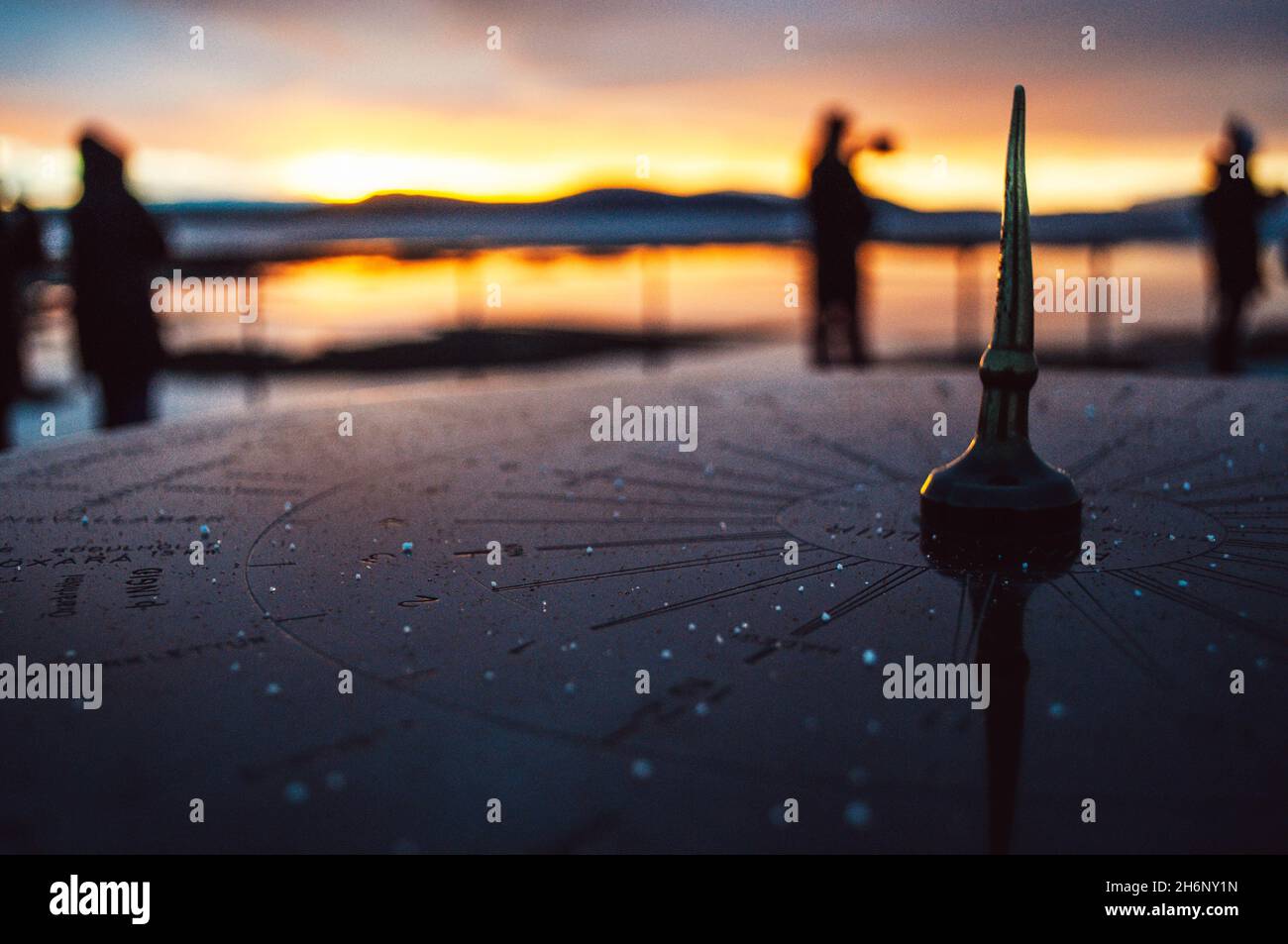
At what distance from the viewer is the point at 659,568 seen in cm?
198

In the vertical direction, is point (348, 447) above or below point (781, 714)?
above

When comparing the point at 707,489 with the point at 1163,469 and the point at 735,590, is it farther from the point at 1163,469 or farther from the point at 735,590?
the point at 1163,469

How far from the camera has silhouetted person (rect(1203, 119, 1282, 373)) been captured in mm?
9000

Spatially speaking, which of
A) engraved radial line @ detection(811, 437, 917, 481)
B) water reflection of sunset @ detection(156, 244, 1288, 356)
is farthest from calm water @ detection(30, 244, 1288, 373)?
engraved radial line @ detection(811, 437, 917, 481)

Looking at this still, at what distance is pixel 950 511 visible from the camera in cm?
213

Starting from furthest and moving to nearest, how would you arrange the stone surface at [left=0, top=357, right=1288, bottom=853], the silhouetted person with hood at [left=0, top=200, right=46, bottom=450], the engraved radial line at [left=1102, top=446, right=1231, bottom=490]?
1. the silhouetted person with hood at [left=0, top=200, right=46, bottom=450]
2. the engraved radial line at [left=1102, top=446, right=1231, bottom=490]
3. the stone surface at [left=0, top=357, right=1288, bottom=853]

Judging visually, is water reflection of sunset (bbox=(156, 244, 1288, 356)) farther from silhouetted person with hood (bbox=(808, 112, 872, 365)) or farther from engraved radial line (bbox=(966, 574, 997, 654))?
engraved radial line (bbox=(966, 574, 997, 654))

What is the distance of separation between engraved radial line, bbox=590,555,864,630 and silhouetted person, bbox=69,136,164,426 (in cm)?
540

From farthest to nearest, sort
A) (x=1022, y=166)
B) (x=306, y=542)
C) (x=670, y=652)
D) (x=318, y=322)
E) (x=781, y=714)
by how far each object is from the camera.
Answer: (x=318, y=322) → (x=306, y=542) → (x=1022, y=166) → (x=670, y=652) → (x=781, y=714)

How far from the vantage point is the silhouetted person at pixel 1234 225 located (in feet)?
29.5

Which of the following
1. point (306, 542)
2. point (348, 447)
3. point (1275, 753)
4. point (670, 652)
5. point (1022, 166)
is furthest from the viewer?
point (348, 447)

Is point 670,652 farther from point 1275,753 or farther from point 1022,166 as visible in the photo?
point 1022,166
